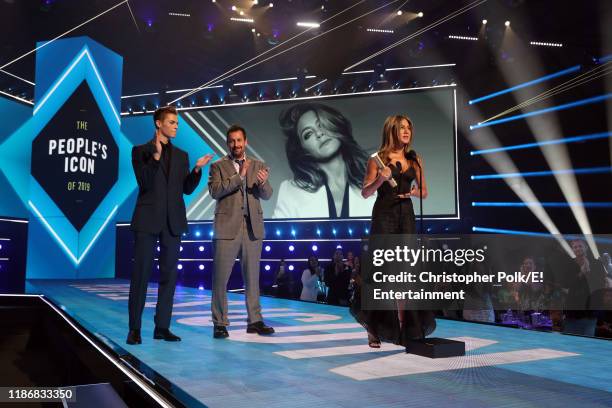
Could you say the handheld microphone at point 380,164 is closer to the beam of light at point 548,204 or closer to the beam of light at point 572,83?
the beam of light at point 548,204

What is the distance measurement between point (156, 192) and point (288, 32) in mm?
6687

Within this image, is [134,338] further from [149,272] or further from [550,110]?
[550,110]

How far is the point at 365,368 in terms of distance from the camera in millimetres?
2414

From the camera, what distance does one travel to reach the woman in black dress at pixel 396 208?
9.43 feet

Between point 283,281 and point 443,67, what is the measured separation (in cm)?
519

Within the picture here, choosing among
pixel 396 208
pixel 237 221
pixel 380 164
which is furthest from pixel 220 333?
pixel 380 164

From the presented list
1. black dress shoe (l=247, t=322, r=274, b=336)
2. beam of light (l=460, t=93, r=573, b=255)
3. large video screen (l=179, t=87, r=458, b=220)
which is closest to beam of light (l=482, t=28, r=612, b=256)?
beam of light (l=460, t=93, r=573, b=255)

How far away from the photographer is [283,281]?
930 cm

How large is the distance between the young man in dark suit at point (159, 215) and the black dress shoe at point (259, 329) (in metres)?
0.54

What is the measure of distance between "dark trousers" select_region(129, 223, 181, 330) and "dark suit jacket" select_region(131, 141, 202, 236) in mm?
55

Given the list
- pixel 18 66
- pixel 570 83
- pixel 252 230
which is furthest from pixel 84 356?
pixel 18 66

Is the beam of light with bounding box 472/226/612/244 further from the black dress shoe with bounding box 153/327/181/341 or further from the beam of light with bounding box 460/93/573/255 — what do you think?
the black dress shoe with bounding box 153/327/181/341

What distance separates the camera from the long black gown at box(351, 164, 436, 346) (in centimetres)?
288

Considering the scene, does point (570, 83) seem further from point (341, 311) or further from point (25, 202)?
point (25, 202)
